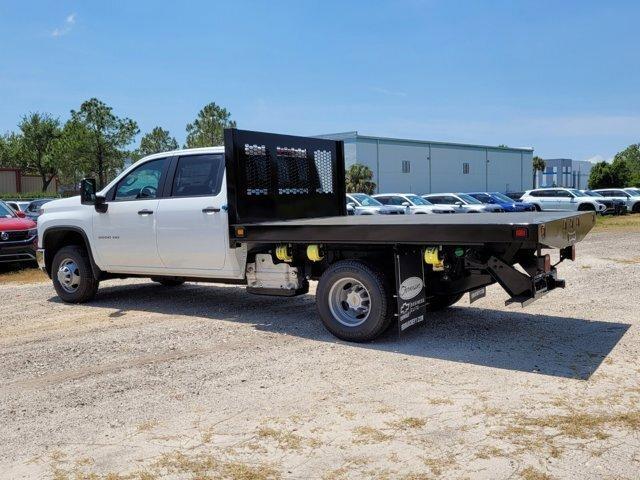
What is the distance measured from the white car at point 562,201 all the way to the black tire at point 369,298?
2986 cm

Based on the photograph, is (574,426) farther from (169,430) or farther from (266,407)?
(169,430)

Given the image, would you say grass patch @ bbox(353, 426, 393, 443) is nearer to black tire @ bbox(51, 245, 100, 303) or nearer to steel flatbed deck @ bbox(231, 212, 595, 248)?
steel flatbed deck @ bbox(231, 212, 595, 248)

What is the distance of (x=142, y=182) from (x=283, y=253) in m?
2.60

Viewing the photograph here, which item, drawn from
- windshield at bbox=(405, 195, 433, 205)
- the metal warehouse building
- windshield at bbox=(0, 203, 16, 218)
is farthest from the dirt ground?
the metal warehouse building

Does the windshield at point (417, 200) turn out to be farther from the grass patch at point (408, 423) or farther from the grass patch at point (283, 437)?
the grass patch at point (283, 437)

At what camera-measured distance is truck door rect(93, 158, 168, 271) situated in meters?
8.45

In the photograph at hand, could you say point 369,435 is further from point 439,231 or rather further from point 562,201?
point 562,201

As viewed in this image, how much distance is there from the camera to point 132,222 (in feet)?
28.2

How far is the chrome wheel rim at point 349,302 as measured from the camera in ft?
22.0

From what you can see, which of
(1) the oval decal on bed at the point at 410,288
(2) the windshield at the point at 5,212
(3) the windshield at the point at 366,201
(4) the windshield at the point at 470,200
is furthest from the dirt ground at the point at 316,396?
(4) the windshield at the point at 470,200

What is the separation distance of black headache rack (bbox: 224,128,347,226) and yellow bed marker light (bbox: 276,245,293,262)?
60 centimetres

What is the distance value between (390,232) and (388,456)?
103 inches

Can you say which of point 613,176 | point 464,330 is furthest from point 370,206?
point 613,176

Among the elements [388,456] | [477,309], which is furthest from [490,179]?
[388,456]
